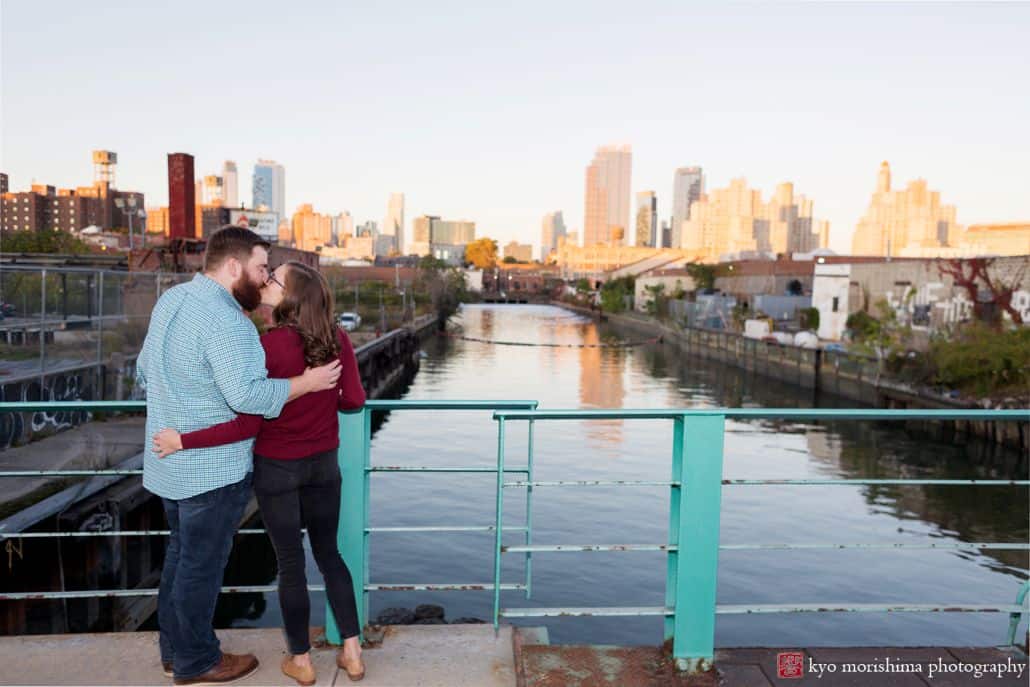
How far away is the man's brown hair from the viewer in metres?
3.11

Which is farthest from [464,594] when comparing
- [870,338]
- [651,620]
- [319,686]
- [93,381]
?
[870,338]

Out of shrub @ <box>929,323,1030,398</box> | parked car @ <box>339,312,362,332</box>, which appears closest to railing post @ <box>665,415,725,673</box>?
shrub @ <box>929,323,1030,398</box>

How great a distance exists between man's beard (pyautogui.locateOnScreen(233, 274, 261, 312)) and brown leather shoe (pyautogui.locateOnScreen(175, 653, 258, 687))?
146 cm

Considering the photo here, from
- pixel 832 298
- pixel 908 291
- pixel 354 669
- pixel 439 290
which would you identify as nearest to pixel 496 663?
pixel 354 669

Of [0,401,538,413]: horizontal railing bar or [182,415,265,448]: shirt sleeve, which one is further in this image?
[0,401,538,413]: horizontal railing bar

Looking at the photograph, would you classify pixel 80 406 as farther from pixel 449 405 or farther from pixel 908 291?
pixel 908 291

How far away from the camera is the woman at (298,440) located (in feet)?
10.1

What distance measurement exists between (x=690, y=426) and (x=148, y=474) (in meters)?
2.21

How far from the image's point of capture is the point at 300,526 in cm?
328

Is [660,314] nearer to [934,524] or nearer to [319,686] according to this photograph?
[934,524]

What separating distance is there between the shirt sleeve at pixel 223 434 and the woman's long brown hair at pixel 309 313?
32cm

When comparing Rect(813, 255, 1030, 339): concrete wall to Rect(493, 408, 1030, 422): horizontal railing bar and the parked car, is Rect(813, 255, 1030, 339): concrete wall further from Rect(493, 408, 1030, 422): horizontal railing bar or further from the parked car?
Rect(493, 408, 1030, 422): horizontal railing bar

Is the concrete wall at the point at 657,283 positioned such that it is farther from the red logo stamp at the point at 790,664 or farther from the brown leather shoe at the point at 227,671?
the brown leather shoe at the point at 227,671

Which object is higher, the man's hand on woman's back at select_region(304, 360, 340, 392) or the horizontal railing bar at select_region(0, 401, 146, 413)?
the man's hand on woman's back at select_region(304, 360, 340, 392)
